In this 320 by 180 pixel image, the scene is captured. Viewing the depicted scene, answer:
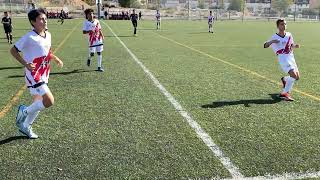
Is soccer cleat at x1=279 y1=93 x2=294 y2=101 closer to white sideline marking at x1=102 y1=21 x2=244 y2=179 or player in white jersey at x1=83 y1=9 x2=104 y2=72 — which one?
white sideline marking at x1=102 y1=21 x2=244 y2=179

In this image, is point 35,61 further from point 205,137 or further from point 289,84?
point 289,84

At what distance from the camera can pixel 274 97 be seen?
8.72m

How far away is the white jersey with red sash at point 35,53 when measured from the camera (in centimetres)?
555

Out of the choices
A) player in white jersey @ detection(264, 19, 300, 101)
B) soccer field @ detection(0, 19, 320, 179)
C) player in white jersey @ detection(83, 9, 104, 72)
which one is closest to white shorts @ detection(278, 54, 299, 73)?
player in white jersey @ detection(264, 19, 300, 101)

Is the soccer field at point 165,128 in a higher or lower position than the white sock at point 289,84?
lower

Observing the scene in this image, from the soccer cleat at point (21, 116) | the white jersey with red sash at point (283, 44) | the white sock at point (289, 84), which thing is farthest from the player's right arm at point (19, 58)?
the white sock at point (289, 84)

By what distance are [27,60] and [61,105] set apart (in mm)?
2356

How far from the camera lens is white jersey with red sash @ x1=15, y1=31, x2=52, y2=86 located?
555 cm

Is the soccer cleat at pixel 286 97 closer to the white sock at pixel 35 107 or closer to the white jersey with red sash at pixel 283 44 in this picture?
the white jersey with red sash at pixel 283 44

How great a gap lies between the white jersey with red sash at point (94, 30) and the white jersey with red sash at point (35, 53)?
720 cm

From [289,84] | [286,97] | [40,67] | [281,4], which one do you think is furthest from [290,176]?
[281,4]

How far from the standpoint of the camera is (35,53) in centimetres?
566

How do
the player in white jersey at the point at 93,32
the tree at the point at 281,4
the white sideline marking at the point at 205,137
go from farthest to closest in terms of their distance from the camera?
1. the tree at the point at 281,4
2. the player in white jersey at the point at 93,32
3. the white sideline marking at the point at 205,137

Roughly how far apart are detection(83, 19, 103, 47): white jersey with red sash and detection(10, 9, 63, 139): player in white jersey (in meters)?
7.05
